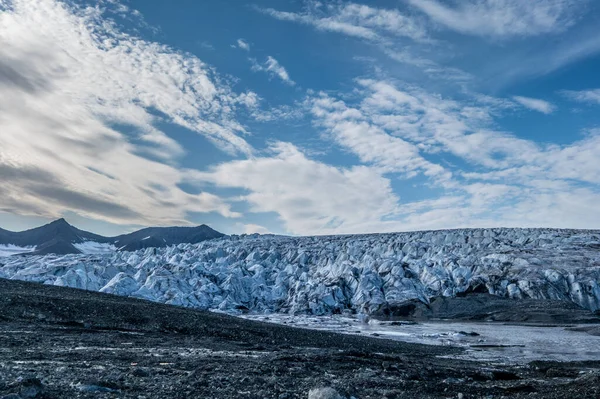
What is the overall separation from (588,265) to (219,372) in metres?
65.9

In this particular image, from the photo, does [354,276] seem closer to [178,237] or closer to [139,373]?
[139,373]

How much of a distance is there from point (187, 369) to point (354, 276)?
56.2m

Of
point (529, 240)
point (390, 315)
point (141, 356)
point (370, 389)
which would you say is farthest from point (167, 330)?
point (529, 240)

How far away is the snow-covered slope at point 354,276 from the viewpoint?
184ft

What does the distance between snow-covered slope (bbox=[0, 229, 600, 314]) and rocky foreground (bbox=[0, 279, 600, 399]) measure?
3554cm

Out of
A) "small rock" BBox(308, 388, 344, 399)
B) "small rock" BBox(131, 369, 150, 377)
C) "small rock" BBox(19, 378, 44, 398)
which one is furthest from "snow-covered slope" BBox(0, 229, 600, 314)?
"small rock" BBox(308, 388, 344, 399)

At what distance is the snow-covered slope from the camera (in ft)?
184

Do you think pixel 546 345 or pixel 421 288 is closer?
pixel 546 345

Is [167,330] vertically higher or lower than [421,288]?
lower

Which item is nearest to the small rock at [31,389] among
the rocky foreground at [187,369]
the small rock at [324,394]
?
the rocky foreground at [187,369]

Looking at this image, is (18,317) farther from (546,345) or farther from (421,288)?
(421,288)

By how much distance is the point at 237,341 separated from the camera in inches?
687

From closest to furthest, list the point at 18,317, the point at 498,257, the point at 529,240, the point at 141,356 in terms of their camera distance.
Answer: the point at 141,356, the point at 18,317, the point at 498,257, the point at 529,240

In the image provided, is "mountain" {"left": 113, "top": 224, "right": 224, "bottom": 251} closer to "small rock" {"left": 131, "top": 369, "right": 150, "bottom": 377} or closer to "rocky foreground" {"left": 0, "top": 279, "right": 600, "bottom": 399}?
"rocky foreground" {"left": 0, "top": 279, "right": 600, "bottom": 399}
